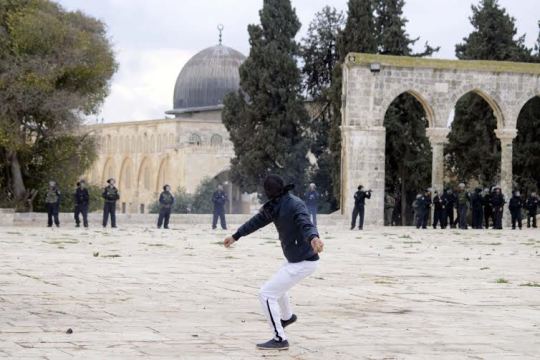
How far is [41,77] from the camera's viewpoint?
3175 cm

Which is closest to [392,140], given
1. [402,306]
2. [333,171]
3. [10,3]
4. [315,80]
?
[333,171]

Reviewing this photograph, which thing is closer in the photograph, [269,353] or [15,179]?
[269,353]

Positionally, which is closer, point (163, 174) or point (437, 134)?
point (437, 134)

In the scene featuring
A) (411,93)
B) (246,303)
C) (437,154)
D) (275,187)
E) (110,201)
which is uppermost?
(411,93)

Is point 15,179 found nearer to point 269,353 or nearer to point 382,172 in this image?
point 382,172

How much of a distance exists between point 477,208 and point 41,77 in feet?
42.8

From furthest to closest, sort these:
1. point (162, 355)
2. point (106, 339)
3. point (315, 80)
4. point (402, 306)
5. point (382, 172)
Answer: point (315, 80) < point (382, 172) < point (402, 306) < point (106, 339) < point (162, 355)

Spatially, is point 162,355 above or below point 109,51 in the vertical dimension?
below

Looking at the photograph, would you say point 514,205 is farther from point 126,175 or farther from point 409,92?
point 126,175

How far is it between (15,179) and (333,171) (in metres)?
13.4

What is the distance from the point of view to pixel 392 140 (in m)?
41.1

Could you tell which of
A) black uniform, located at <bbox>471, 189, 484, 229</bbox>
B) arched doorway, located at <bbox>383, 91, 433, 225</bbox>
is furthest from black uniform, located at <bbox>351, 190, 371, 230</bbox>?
arched doorway, located at <bbox>383, 91, 433, 225</bbox>

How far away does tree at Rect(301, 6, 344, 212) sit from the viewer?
156 ft

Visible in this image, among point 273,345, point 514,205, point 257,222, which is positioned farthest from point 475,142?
point 273,345
